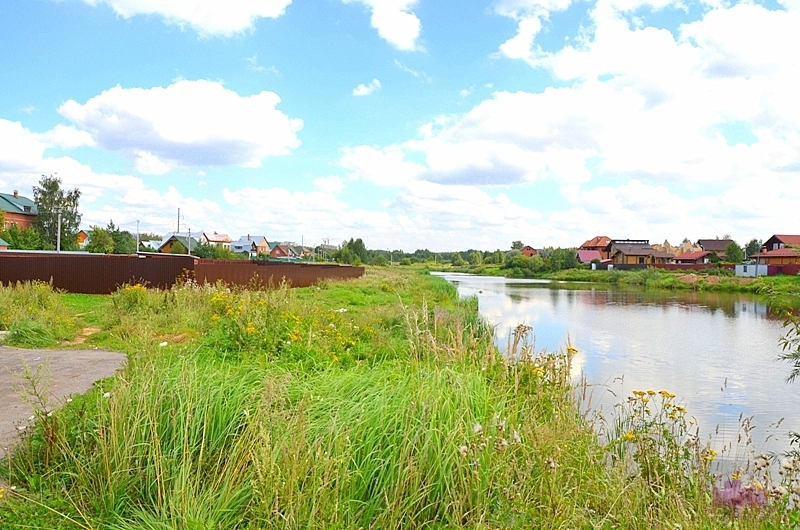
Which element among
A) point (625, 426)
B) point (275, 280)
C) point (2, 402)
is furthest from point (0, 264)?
point (625, 426)

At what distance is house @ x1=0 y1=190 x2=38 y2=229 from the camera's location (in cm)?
6359

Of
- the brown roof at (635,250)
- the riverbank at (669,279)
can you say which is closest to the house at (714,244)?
the brown roof at (635,250)

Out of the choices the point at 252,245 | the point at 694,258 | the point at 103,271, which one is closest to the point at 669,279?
the point at 694,258

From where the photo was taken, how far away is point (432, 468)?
3.22 m

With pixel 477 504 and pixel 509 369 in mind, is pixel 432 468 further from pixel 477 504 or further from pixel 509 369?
pixel 509 369

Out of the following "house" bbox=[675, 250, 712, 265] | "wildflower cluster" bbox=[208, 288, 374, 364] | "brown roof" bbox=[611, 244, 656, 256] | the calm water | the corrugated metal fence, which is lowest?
the calm water

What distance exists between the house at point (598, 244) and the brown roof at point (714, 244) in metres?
15.3

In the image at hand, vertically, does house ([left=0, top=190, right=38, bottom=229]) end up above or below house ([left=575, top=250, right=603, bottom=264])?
above

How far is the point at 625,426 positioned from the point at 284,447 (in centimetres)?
460

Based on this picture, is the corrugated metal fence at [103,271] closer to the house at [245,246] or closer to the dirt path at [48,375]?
the dirt path at [48,375]

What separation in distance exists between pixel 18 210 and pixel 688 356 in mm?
72974

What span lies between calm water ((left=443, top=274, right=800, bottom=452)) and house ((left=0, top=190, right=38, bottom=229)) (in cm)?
6075

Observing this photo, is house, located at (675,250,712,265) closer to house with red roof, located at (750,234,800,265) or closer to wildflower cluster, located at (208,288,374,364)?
house with red roof, located at (750,234,800,265)

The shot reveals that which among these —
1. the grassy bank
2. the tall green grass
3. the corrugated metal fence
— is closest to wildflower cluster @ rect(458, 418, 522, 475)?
the grassy bank
